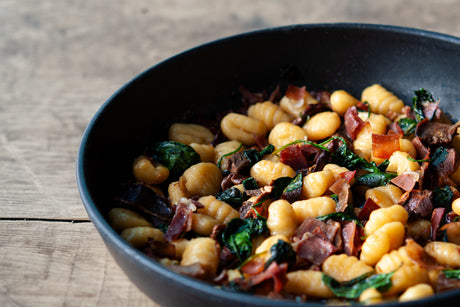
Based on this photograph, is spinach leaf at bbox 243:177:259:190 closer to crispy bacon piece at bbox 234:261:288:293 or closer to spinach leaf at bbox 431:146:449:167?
crispy bacon piece at bbox 234:261:288:293

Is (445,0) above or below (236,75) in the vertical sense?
above

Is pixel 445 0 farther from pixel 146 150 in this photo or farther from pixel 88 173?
pixel 88 173

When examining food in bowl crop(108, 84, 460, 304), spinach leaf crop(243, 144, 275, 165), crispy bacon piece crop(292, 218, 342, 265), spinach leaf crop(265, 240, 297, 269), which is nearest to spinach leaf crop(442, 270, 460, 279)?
food in bowl crop(108, 84, 460, 304)

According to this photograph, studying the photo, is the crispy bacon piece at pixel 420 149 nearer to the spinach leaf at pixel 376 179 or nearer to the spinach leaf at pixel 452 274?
the spinach leaf at pixel 376 179

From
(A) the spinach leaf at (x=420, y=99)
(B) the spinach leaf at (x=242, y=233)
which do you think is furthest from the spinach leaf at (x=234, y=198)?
(A) the spinach leaf at (x=420, y=99)

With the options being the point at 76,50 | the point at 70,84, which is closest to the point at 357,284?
the point at 70,84

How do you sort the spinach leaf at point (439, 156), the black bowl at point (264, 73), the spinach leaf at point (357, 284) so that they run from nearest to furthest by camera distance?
the spinach leaf at point (357, 284), the spinach leaf at point (439, 156), the black bowl at point (264, 73)

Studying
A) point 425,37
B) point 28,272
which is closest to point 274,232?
point 28,272
